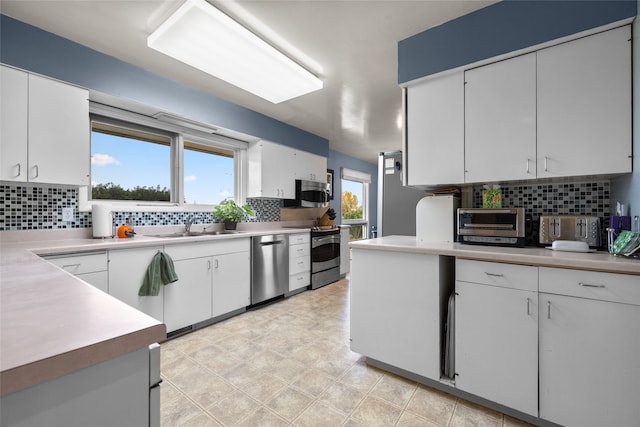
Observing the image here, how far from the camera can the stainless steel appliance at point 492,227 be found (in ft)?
6.25

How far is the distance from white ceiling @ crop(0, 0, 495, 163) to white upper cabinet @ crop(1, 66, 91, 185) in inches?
18.4

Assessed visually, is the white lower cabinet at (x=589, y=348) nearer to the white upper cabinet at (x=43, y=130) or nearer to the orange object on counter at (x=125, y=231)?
the orange object on counter at (x=125, y=231)

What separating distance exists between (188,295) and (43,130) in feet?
5.62

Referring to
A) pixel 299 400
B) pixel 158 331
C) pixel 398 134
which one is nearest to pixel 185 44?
pixel 158 331

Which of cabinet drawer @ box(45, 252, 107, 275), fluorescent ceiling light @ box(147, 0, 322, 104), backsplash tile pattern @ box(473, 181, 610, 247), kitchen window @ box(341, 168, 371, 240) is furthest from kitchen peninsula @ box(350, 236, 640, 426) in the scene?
kitchen window @ box(341, 168, 371, 240)

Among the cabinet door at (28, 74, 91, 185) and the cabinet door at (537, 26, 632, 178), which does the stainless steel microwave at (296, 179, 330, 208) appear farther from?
the cabinet door at (537, 26, 632, 178)

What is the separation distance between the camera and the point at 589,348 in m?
1.38

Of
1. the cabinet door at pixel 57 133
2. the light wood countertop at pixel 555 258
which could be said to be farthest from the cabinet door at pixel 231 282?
the light wood countertop at pixel 555 258

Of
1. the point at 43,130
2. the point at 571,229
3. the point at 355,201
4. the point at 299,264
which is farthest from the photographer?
the point at 355,201

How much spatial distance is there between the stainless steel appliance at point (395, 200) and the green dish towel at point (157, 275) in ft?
7.17

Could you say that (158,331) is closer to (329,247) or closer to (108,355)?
(108,355)

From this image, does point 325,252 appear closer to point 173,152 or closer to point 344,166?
point 173,152

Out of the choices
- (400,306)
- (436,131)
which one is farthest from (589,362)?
(436,131)

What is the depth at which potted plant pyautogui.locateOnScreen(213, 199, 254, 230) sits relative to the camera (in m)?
3.52
